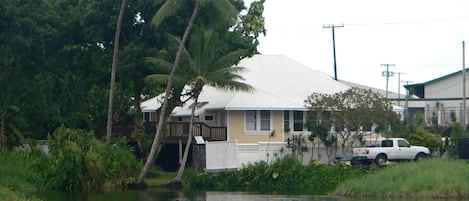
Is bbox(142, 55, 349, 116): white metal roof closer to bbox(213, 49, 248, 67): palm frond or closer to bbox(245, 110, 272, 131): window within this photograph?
bbox(245, 110, 272, 131): window

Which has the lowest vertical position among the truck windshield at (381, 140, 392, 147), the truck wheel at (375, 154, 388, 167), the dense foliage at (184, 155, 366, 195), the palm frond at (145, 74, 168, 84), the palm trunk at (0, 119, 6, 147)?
the dense foliage at (184, 155, 366, 195)

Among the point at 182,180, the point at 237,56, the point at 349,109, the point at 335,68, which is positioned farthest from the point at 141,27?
the point at 335,68

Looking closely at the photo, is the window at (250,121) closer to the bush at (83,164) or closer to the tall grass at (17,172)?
the bush at (83,164)

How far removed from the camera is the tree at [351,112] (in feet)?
159

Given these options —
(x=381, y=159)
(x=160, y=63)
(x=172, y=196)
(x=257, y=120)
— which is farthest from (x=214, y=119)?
(x=172, y=196)

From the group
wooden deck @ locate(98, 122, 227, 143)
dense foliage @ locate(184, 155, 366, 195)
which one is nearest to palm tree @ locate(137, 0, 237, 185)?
dense foliage @ locate(184, 155, 366, 195)

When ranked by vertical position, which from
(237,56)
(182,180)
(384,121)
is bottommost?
(182,180)

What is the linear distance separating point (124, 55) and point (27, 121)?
26.8 ft

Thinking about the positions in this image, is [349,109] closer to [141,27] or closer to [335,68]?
[141,27]

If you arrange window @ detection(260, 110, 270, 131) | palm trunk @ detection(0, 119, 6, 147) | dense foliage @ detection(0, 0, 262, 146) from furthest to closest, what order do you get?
window @ detection(260, 110, 270, 131), palm trunk @ detection(0, 119, 6, 147), dense foliage @ detection(0, 0, 262, 146)

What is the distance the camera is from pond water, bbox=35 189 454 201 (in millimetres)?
37688

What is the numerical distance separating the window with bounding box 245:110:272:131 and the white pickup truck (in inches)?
238

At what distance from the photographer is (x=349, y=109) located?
48.8 m

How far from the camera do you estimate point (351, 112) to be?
4859 cm
